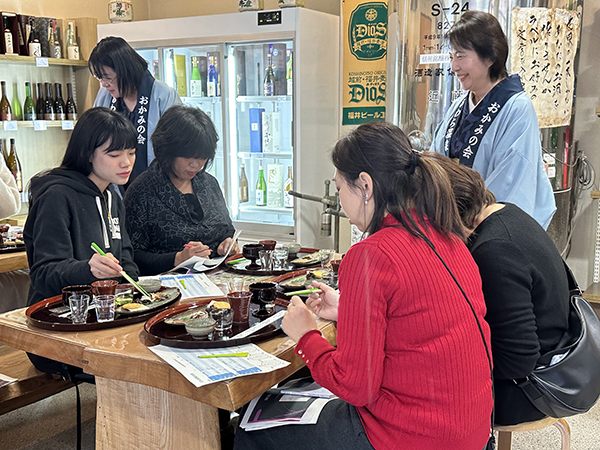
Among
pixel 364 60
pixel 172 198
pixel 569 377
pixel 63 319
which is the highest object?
pixel 364 60

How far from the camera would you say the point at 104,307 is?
1.62m

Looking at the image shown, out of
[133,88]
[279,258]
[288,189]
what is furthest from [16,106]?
[279,258]

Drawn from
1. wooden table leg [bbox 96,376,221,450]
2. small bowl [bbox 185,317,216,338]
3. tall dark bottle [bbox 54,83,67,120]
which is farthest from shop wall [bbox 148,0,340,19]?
wooden table leg [bbox 96,376,221,450]

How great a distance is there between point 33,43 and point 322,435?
402cm

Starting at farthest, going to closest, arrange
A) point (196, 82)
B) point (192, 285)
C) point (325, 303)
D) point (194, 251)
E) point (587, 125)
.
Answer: point (196, 82) < point (587, 125) < point (194, 251) < point (192, 285) < point (325, 303)

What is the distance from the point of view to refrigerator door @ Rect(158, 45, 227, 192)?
14.2 feet

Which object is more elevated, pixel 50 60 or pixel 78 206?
pixel 50 60

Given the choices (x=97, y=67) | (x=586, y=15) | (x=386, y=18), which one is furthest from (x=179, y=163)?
(x=586, y=15)

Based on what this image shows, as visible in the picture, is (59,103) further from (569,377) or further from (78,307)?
(569,377)

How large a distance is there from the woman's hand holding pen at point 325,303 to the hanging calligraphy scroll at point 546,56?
209cm

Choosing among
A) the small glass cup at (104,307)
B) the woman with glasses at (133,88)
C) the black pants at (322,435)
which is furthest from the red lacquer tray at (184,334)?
the woman with glasses at (133,88)

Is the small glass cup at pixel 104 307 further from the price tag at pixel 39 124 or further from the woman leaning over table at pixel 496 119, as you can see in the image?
the price tag at pixel 39 124

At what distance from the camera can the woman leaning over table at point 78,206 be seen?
1.94 metres

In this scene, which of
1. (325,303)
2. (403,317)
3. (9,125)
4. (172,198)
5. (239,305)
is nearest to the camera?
(403,317)
